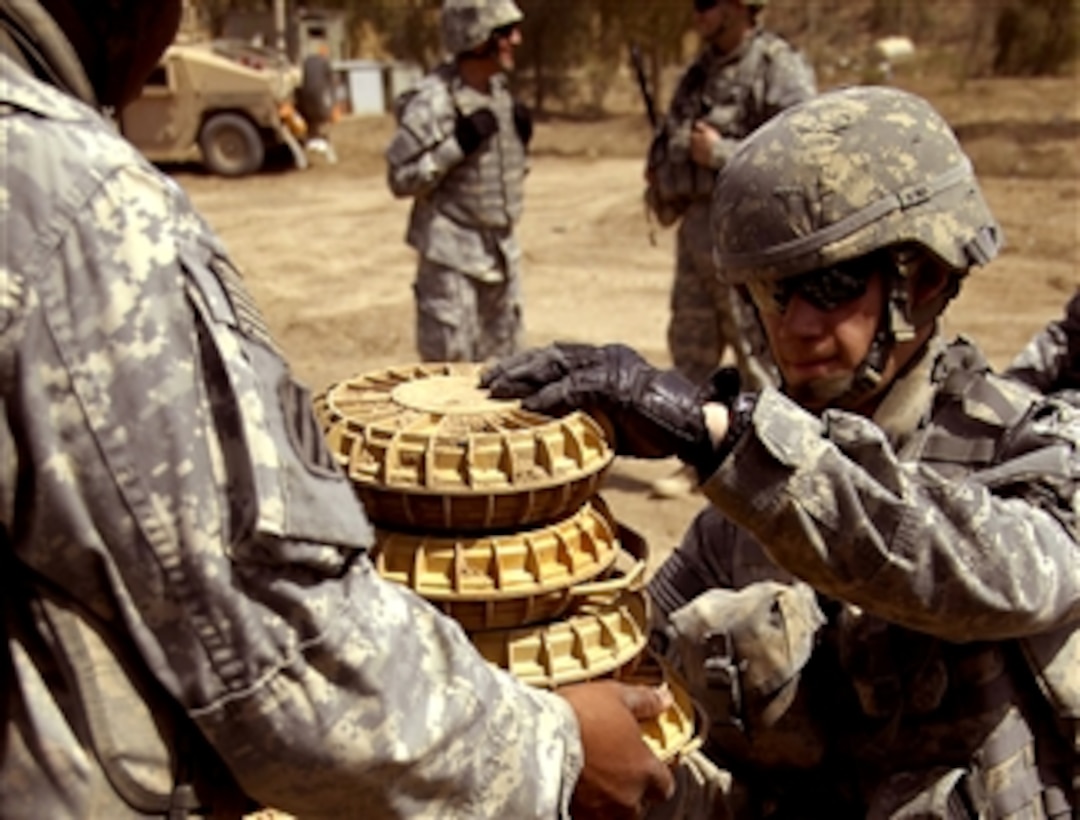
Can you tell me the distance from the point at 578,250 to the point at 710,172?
24.9 ft

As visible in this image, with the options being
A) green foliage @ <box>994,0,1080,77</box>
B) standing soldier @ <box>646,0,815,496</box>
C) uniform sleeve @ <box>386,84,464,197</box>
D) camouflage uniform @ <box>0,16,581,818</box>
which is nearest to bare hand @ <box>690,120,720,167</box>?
standing soldier @ <box>646,0,815,496</box>

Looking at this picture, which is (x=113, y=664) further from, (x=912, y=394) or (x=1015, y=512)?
(x=912, y=394)

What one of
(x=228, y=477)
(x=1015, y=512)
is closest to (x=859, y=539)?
(x=1015, y=512)

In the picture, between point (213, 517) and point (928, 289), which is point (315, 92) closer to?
point (928, 289)

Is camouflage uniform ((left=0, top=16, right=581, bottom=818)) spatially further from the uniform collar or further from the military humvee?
the military humvee

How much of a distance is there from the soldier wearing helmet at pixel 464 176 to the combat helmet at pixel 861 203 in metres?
5.40

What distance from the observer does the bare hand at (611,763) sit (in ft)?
7.04

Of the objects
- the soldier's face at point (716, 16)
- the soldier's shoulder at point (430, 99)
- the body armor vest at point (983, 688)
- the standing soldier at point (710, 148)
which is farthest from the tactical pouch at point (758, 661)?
the soldier's shoulder at point (430, 99)

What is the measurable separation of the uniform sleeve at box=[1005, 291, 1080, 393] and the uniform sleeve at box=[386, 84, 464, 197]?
13.9 ft

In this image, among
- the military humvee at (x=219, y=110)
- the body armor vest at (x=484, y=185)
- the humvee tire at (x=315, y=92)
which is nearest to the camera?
the body armor vest at (x=484, y=185)

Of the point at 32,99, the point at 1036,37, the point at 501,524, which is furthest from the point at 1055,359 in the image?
the point at 1036,37

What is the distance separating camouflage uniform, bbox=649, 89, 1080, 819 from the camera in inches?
88.6

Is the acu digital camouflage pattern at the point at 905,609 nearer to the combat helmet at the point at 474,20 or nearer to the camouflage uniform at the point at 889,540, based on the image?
the camouflage uniform at the point at 889,540

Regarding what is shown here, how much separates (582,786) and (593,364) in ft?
2.58
